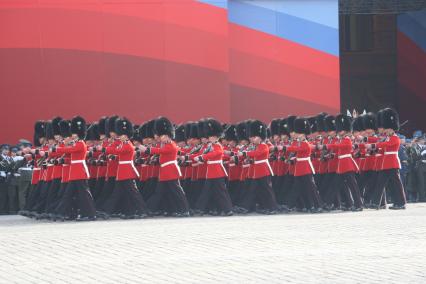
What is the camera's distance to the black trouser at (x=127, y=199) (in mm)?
16516

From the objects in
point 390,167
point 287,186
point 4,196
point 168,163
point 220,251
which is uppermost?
point 168,163

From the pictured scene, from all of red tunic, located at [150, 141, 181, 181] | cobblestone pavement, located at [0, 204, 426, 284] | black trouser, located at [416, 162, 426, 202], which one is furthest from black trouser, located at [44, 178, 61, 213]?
black trouser, located at [416, 162, 426, 202]

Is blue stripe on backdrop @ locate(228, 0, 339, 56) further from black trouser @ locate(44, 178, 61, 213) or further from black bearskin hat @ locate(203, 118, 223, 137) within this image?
black trouser @ locate(44, 178, 61, 213)

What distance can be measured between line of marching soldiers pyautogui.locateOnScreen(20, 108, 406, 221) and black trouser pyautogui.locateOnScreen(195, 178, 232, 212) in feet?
0.05

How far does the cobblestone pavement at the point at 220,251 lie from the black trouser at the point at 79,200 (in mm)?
589

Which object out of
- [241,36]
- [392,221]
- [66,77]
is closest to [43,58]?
[66,77]

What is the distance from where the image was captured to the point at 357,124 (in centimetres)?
1886

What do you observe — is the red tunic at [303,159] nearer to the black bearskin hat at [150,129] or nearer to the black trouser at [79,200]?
the black bearskin hat at [150,129]

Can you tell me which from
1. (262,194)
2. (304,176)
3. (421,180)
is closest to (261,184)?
(262,194)

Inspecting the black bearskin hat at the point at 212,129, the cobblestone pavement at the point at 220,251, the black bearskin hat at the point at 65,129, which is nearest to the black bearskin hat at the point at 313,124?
the black bearskin hat at the point at 212,129

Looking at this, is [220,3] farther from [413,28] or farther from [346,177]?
[413,28]

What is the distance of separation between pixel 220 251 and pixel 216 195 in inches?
229

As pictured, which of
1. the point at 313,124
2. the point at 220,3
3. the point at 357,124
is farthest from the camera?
the point at 220,3

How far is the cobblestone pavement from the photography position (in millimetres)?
9312
